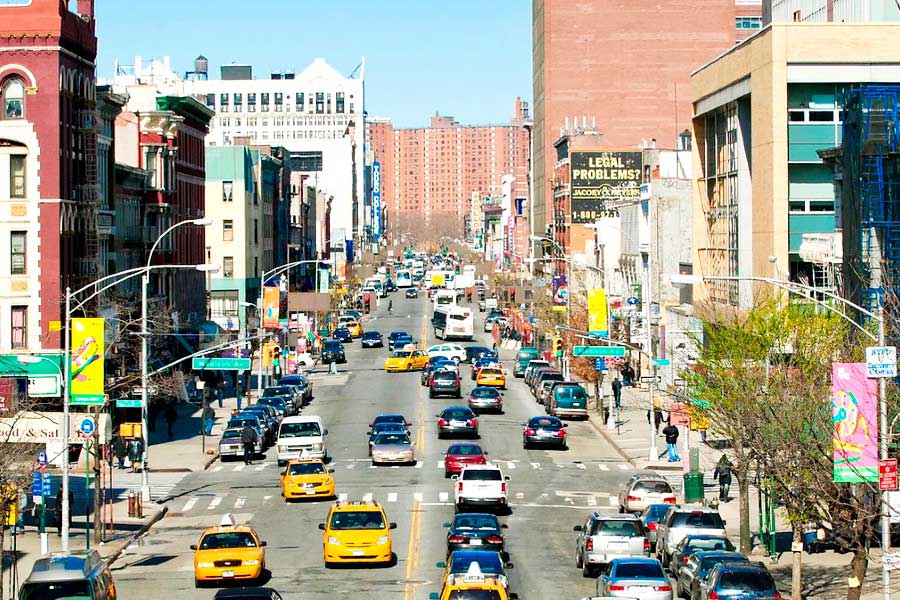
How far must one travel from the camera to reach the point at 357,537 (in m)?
38.0

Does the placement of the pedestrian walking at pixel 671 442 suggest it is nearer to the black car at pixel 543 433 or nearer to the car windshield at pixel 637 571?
the black car at pixel 543 433

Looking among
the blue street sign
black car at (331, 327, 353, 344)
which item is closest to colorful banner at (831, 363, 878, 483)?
the blue street sign

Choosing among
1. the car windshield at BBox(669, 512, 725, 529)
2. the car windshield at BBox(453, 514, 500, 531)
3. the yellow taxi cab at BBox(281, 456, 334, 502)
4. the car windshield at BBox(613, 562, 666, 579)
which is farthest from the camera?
the yellow taxi cab at BBox(281, 456, 334, 502)

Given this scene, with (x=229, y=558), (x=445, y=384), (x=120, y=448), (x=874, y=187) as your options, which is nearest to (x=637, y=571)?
(x=229, y=558)

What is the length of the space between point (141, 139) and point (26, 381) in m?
31.4

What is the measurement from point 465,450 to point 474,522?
16.4m

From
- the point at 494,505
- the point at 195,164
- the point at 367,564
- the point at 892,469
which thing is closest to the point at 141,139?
the point at 195,164

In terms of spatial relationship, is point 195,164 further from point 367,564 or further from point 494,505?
point 367,564

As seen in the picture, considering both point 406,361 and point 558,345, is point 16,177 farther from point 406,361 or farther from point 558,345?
point 558,345

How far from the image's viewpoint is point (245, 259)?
122625mm

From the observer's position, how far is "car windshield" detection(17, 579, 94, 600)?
1145 inches

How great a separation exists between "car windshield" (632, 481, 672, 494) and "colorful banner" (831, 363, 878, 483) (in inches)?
686

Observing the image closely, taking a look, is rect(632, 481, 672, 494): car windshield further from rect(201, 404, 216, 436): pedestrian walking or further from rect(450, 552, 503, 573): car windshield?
rect(201, 404, 216, 436): pedestrian walking

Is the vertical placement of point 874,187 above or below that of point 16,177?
below
